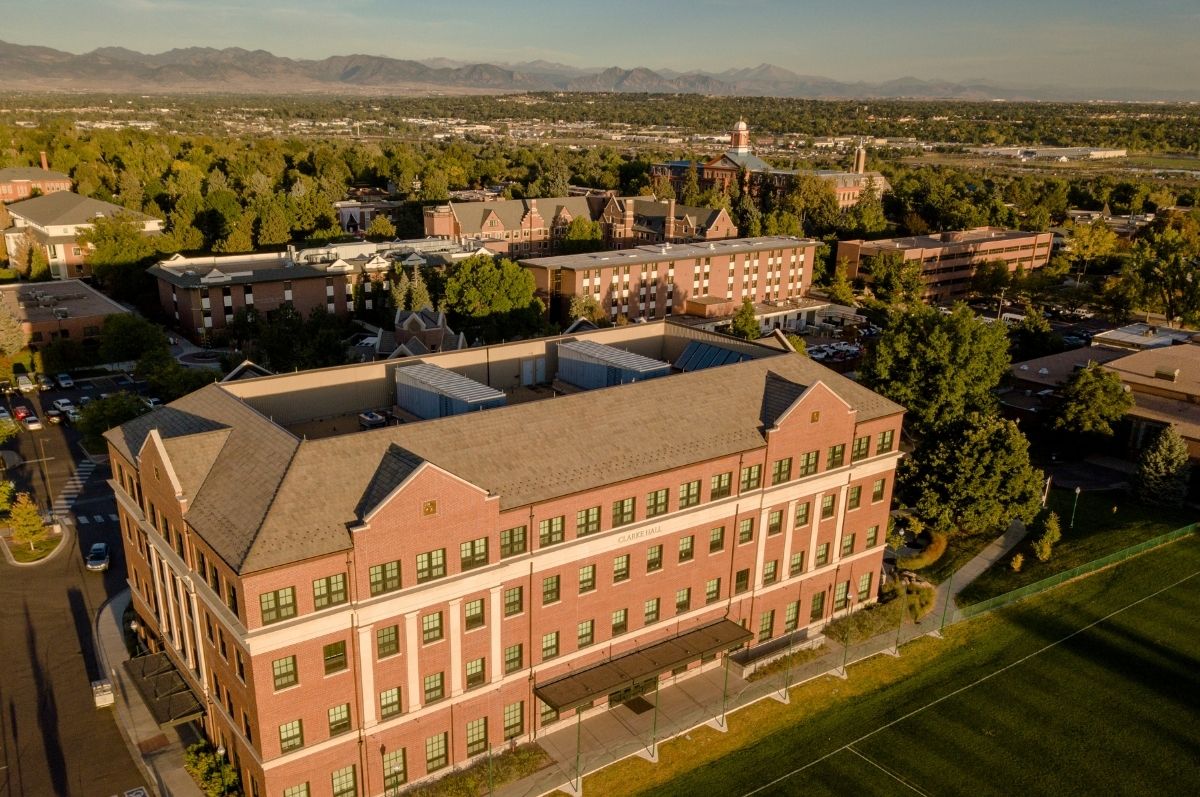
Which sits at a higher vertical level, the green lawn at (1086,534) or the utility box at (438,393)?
the utility box at (438,393)

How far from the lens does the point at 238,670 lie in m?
37.5

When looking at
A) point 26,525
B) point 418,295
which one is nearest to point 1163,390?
point 418,295

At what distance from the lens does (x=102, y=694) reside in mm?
46312

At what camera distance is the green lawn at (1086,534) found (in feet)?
205

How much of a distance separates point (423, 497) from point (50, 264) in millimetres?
135997

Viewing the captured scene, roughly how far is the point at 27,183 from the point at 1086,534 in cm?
20728

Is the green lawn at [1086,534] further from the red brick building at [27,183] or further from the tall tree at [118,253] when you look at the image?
the red brick building at [27,183]

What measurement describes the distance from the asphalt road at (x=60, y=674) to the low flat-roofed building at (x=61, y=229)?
8655 cm

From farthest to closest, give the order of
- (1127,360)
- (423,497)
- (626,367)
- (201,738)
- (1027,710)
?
(1127,360) → (626,367) → (1027,710) → (201,738) → (423,497)

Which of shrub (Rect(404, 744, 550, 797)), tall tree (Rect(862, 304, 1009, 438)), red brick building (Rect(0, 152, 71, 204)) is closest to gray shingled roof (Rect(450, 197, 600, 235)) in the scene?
red brick building (Rect(0, 152, 71, 204))

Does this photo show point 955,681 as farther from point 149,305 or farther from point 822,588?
point 149,305

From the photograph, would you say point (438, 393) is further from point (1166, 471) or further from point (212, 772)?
point (1166, 471)

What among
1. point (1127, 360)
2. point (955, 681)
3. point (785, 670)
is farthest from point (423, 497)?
point (1127, 360)

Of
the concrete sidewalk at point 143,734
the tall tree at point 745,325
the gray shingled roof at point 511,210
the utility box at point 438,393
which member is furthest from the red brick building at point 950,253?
the concrete sidewalk at point 143,734
